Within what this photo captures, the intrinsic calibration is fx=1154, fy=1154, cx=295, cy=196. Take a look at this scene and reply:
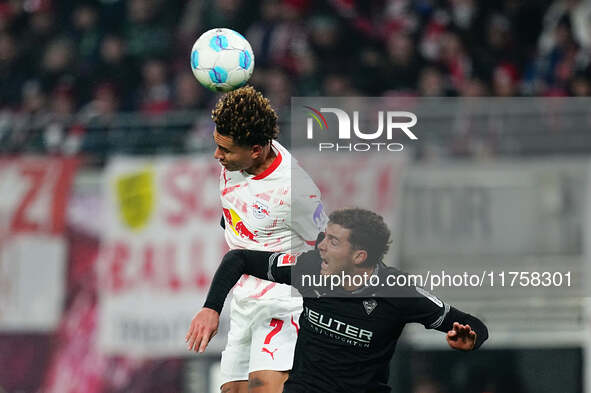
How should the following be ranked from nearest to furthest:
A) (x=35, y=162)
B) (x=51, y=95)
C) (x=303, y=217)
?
(x=303, y=217)
(x=35, y=162)
(x=51, y=95)

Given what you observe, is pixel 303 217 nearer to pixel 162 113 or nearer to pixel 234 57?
pixel 234 57

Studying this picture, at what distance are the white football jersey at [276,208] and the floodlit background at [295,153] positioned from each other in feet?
9.38

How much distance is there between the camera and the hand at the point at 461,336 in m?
5.82

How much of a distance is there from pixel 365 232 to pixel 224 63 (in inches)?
53.0

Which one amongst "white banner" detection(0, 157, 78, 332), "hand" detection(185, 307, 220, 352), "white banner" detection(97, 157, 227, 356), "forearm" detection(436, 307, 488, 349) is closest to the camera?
"hand" detection(185, 307, 220, 352)

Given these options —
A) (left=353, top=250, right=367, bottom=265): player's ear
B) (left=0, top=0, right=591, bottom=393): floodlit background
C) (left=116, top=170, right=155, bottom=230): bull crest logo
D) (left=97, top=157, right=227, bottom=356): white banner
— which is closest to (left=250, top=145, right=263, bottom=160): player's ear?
(left=353, top=250, right=367, bottom=265): player's ear

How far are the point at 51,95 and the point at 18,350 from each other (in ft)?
9.24

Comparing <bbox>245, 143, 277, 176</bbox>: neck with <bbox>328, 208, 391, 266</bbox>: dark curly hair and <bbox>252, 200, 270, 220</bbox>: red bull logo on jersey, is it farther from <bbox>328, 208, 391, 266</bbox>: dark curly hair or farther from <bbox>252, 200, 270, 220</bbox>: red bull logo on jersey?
<bbox>328, 208, 391, 266</bbox>: dark curly hair

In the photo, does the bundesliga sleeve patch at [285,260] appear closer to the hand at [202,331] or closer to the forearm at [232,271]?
the forearm at [232,271]

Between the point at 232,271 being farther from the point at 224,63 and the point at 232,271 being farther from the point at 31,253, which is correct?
the point at 31,253

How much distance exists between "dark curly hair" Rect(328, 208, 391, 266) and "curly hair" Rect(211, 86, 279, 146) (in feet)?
2.09

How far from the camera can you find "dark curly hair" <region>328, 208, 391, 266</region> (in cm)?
631

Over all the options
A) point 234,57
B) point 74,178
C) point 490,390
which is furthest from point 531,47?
point 234,57

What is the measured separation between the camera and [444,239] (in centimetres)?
985
